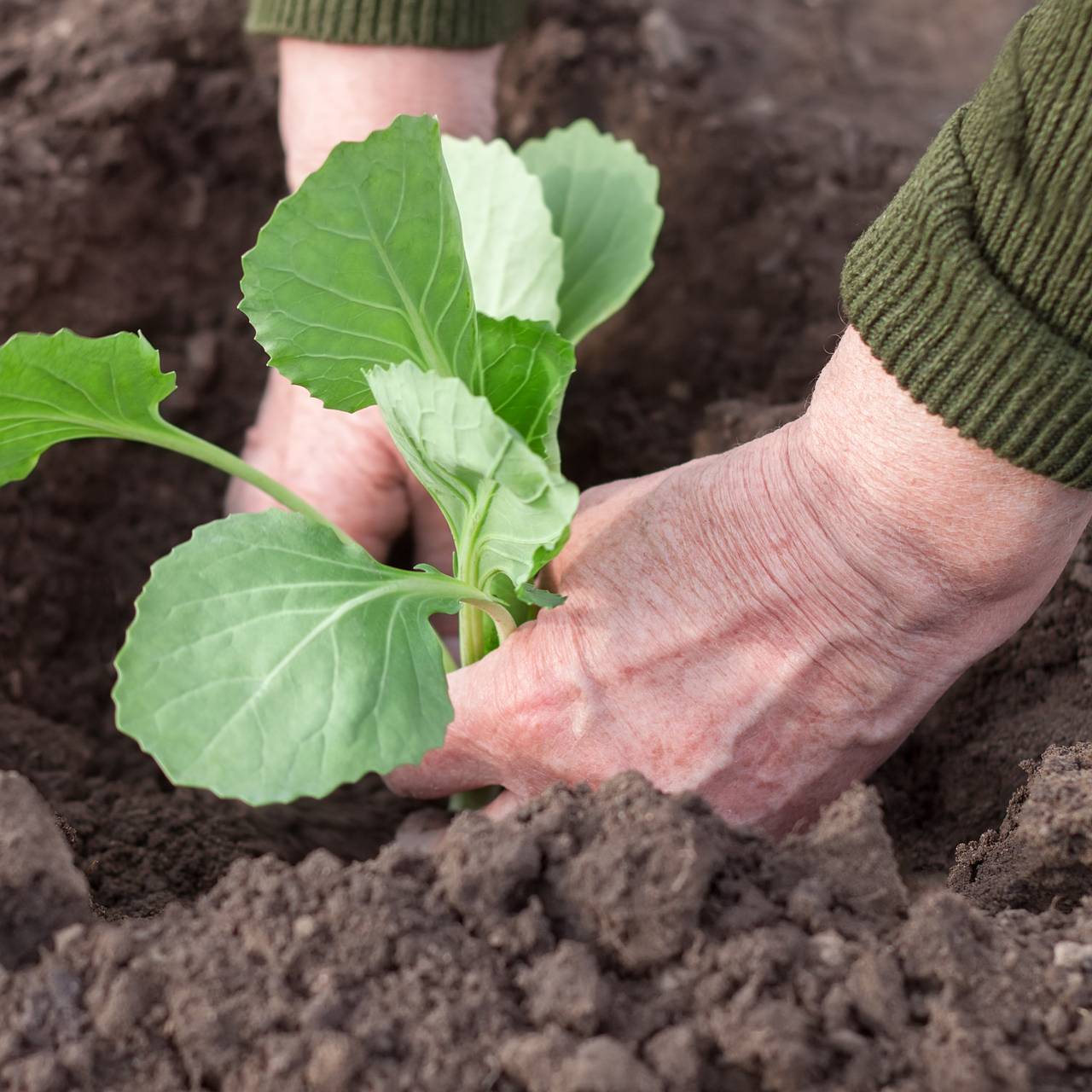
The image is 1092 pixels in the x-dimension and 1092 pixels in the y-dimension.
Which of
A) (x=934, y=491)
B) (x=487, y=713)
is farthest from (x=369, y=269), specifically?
(x=934, y=491)

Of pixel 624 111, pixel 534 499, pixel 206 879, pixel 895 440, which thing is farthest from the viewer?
pixel 624 111

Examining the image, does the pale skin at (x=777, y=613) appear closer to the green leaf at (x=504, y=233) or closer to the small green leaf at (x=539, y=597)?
the small green leaf at (x=539, y=597)

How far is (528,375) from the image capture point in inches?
44.9

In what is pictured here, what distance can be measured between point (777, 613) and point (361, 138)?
1023mm

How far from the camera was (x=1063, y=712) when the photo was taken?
1341 mm

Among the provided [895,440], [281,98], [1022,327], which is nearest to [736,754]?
[895,440]

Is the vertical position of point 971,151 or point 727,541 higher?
point 971,151

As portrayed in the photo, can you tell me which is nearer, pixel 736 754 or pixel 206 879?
pixel 736 754

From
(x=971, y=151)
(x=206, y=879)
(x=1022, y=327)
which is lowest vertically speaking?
(x=206, y=879)

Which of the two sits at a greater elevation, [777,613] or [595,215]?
[595,215]

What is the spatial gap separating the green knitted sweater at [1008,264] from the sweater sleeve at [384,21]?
3.05ft

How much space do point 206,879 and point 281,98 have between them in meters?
1.28

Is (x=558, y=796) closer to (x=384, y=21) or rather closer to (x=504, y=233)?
(x=504, y=233)

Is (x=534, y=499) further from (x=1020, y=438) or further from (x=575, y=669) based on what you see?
(x=1020, y=438)
